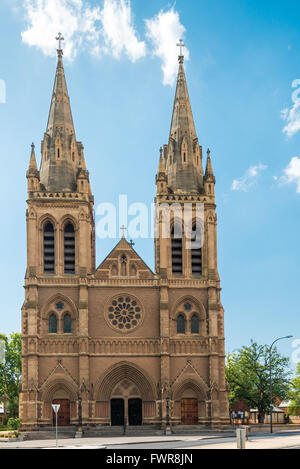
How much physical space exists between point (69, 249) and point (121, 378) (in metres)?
12.2

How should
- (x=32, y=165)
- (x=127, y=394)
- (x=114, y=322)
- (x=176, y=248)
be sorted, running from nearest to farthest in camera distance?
(x=127, y=394) < (x=114, y=322) < (x=32, y=165) < (x=176, y=248)

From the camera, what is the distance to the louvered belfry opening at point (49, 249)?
63.2 m

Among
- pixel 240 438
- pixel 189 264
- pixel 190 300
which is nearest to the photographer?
pixel 240 438

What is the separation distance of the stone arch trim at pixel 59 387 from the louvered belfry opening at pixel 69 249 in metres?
9.41

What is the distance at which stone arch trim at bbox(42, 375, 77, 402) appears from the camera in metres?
60.2

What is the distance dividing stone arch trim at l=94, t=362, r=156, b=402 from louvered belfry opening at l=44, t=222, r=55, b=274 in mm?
10193

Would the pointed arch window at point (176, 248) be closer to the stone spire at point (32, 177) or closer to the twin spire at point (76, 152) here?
the twin spire at point (76, 152)

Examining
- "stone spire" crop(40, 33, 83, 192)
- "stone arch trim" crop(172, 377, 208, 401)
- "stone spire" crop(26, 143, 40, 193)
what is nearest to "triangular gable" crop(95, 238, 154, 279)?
"stone spire" crop(40, 33, 83, 192)

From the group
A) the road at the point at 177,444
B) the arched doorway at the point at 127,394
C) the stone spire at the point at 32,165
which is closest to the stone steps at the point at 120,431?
the arched doorway at the point at 127,394

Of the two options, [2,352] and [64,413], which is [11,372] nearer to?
[2,352]

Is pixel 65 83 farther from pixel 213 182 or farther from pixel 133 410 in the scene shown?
pixel 133 410

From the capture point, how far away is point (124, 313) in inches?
2477

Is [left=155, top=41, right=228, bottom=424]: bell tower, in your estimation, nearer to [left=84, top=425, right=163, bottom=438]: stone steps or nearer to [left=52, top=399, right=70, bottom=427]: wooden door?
[left=84, top=425, right=163, bottom=438]: stone steps

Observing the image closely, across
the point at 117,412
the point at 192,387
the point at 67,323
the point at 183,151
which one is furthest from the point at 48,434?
the point at 183,151
